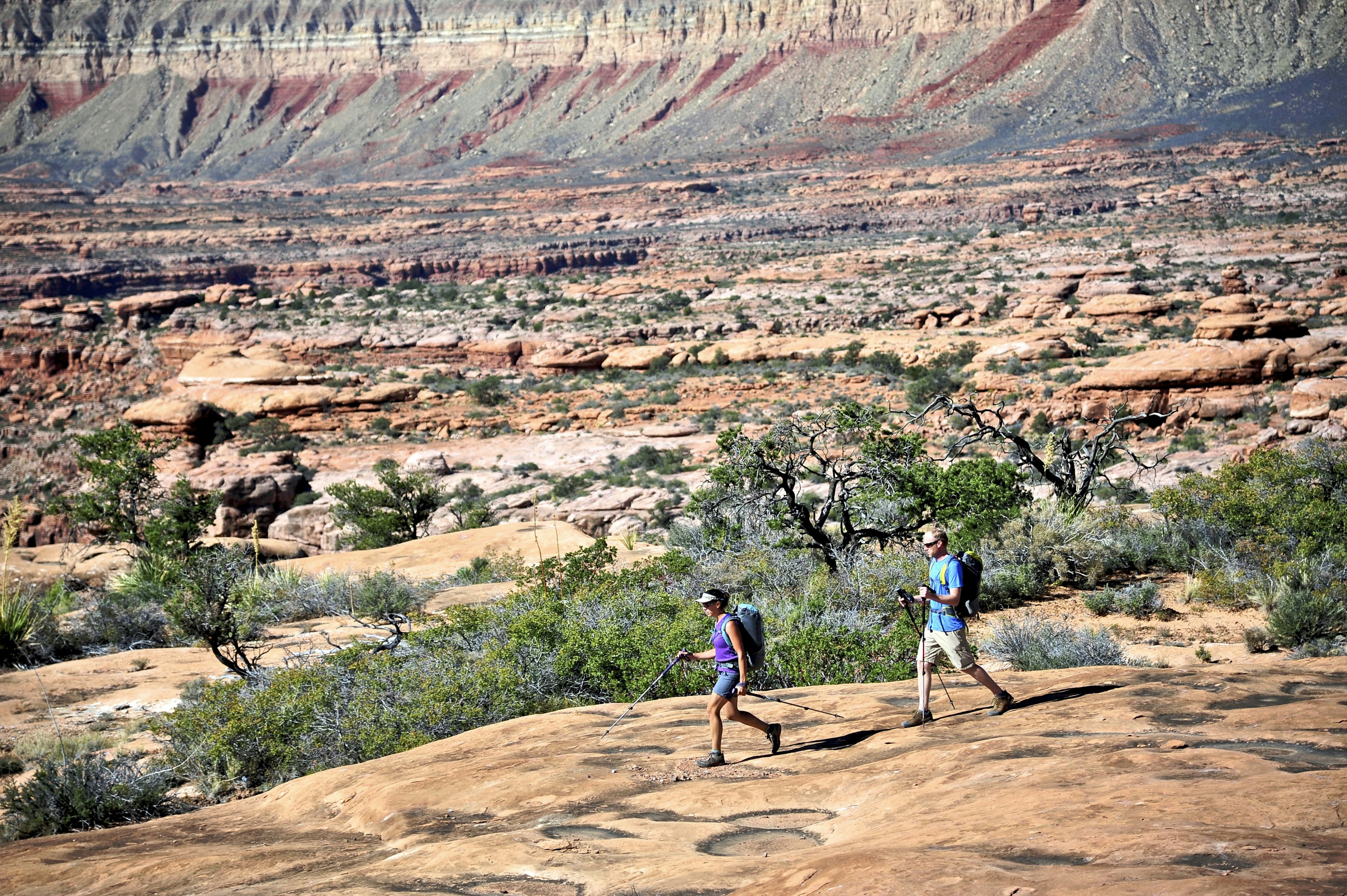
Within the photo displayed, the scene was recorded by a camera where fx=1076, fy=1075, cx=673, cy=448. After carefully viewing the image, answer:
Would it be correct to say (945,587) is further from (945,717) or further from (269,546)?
(269,546)

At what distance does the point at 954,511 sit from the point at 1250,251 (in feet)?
136

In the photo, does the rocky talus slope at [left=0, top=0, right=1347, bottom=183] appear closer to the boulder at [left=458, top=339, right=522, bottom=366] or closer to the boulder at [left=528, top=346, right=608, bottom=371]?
the boulder at [left=458, top=339, right=522, bottom=366]

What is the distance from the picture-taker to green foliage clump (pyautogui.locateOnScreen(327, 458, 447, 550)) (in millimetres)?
20391

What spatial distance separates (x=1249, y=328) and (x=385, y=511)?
1963 cm

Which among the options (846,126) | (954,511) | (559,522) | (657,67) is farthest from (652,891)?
(657,67)

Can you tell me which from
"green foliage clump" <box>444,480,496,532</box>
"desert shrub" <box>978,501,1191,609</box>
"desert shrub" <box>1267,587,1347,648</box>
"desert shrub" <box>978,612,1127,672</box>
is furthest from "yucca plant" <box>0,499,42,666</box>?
"desert shrub" <box>1267,587,1347,648</box>

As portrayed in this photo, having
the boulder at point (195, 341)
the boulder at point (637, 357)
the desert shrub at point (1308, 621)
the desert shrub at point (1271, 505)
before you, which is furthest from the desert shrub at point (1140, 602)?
the boulder at point (195, 341)

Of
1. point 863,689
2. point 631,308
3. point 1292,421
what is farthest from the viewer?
point 631,308

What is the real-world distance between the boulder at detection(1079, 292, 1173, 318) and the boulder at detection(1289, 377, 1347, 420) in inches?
517

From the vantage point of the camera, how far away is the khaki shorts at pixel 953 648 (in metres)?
6.64

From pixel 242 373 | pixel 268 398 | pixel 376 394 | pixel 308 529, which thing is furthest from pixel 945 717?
pixel 242 373

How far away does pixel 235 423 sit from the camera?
2992 centimetres

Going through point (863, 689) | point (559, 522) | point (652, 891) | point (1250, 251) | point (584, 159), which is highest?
point (584, 159)

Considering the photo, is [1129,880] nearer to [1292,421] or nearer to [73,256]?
[1292,421]
